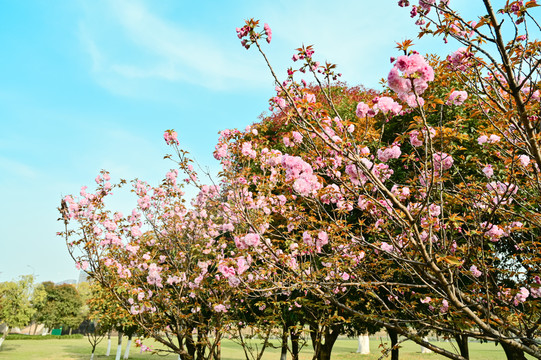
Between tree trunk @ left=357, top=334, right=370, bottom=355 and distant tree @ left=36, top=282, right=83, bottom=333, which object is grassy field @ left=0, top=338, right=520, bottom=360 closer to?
tree trunk @ left=357, top=334, right=370, bottom=355

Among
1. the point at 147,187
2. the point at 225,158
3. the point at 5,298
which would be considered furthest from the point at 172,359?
the point at 225,158

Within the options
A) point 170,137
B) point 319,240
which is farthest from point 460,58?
point 170,137

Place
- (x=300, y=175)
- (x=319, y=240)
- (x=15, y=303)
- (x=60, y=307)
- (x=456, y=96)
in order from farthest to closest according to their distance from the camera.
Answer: (x=60, y=307), (x=15, y=303), (x=319, y=240), (x=300, y=175), (x=456, y=96)

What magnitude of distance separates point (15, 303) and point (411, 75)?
124 ft

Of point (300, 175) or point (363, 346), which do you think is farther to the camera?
point (363, 346)

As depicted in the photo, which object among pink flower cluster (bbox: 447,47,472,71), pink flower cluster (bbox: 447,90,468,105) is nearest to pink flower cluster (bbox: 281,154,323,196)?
pink flower cluster (bbox: 447,90,468,105)

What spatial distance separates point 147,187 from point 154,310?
3.52 metres

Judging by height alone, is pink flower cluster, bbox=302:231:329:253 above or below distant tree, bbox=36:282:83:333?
above

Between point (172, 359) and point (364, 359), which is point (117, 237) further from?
point (364, 359)

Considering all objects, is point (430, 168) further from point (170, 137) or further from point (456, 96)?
point (170, 137)

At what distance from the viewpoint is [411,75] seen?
2293 mm

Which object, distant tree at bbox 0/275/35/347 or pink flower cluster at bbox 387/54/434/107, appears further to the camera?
distant tree at bbox 0/275/35/347

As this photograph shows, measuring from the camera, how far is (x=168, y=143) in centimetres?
720

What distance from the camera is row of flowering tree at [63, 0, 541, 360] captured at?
3.13 m
